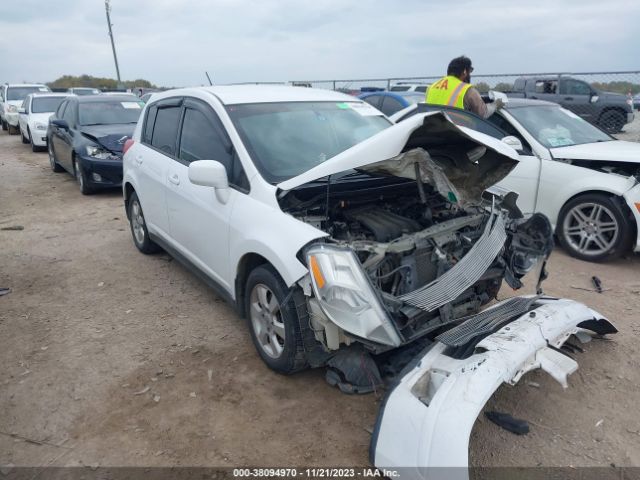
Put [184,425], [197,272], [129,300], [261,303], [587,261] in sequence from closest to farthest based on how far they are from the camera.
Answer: [184,425]
[261,303]
[197,272]
[129,300]
[587,261]

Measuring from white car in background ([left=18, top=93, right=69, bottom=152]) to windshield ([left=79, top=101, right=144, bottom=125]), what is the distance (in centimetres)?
479

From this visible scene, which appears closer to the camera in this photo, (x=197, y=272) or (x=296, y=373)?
(x=296, y=373)

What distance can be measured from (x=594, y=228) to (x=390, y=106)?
17.2ft

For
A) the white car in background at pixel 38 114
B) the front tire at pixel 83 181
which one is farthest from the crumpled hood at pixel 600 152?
the white car in background at pixel 38 114

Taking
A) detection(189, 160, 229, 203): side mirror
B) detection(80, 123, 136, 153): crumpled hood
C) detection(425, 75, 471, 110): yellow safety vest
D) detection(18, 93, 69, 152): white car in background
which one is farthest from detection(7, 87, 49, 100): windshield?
detection(189, 160, 229, 203): side mirror

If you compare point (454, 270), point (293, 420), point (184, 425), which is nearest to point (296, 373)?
point (293, 420)

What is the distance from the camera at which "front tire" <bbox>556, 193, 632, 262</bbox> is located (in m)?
4.96

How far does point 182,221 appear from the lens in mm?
4078

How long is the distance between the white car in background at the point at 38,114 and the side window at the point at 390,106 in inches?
360

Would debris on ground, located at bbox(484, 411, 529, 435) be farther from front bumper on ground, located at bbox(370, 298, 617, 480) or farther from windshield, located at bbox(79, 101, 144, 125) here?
windshield, located at bbox(79, 101, 144, 125)

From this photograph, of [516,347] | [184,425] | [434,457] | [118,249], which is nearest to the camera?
[434,457]

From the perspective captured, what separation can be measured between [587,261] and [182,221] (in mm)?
4212

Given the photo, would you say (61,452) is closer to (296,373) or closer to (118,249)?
(296,373)

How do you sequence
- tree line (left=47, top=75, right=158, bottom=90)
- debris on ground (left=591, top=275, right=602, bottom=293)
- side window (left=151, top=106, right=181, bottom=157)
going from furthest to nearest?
tree line (left=47, top=75, right=158, bottom=90)
debris on ground (left=591, top=275, right=602, bottom=293)
side window (left=151, top=106, right=181, bottom=157)
